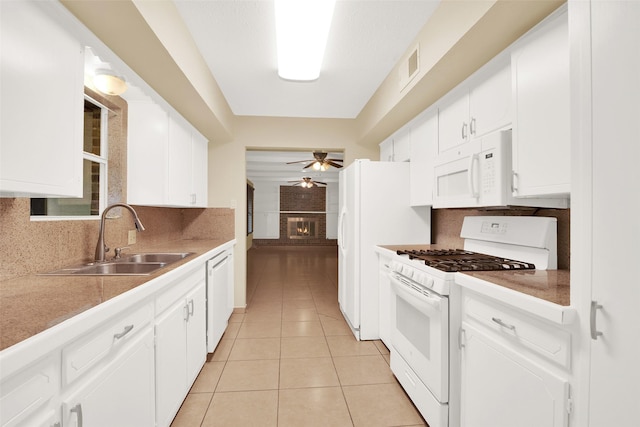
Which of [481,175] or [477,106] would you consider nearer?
[481,175]

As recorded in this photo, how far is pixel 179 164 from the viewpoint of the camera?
2723 millimetres

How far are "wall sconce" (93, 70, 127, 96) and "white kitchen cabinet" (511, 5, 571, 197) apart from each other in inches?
89.6

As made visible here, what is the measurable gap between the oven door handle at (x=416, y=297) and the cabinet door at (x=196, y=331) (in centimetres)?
137

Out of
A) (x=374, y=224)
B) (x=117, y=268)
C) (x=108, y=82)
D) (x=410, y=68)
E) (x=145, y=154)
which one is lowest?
(x=117, y=268)

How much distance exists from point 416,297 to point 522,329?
69cm

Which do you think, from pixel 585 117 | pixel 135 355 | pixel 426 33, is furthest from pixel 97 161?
pixel 585 117

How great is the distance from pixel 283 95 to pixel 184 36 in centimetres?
127

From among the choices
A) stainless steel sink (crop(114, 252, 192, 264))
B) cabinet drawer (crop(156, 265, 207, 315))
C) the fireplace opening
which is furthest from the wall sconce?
the fireplace opening

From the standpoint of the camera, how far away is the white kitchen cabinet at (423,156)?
2445 millimetres

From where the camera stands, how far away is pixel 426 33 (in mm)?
1948

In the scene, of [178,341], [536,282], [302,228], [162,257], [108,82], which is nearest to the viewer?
[536,282]

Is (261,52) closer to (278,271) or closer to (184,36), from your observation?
(184,36)

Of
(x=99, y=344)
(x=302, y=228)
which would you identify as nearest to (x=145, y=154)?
(x=99, y=344)

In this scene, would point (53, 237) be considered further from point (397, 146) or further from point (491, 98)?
point (397, 146)
